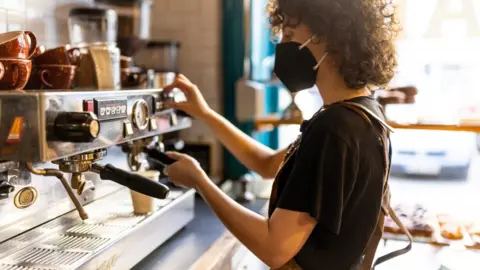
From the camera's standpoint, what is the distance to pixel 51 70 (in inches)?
42.1

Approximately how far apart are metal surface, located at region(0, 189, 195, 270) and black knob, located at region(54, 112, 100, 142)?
0.23m

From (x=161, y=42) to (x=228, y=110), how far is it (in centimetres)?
35

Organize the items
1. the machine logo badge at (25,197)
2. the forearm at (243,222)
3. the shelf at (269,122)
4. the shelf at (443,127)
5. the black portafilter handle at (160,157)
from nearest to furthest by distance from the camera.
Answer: the forearm at (243,222) < the machine logo badge at (25,197) < the black portafilter handle at (160,157) < the shelf at (443,127) < the shelf at (269,122)

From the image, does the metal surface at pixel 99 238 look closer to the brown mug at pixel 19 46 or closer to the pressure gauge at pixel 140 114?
the pressure gauge at pixel 140 114

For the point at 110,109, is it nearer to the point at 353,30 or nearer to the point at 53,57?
the point at 53,57

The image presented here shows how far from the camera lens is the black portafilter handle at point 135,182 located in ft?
3.20

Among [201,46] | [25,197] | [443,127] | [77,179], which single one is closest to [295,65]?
[77,179]

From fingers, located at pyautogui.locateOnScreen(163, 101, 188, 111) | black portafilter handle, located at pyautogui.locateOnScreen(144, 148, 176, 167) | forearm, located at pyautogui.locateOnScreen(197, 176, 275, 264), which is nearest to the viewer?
forearm, located at pyautogui.locateOnScreen(197, 176, 275, 264)

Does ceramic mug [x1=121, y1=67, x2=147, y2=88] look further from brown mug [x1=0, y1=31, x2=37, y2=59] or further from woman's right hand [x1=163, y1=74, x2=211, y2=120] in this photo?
brown mug [x1=0, y1=31, x2=37, y2=59]

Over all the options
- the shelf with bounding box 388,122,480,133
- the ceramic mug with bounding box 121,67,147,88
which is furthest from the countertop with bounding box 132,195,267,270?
the shelf with bounding box 388,122,480,133

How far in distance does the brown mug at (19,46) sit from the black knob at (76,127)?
173mm

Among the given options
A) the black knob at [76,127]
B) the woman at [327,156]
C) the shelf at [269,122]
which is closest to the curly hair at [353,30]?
the woman at [327,156]

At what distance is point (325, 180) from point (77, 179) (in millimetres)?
472

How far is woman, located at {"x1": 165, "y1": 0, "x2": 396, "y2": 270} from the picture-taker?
2.89ft
